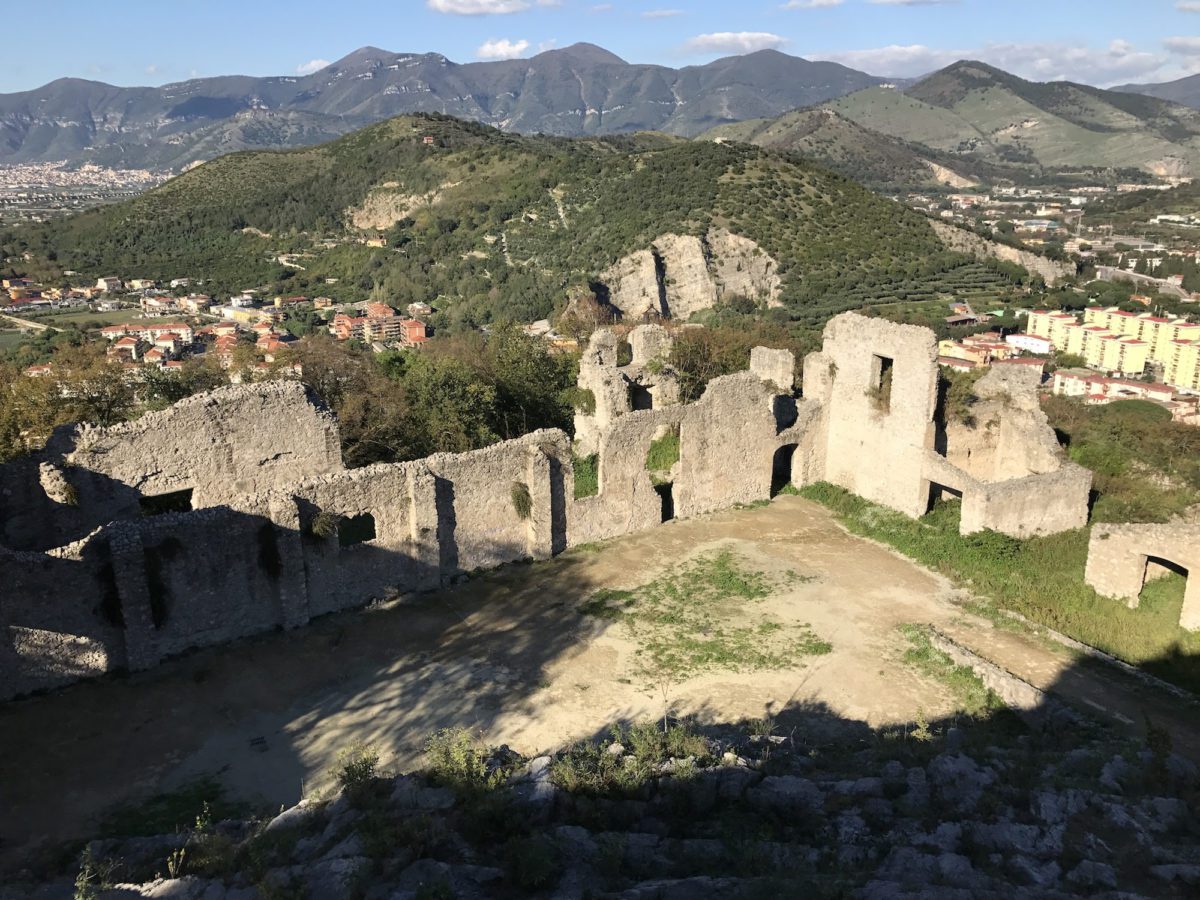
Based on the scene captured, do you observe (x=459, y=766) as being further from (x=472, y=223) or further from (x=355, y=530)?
(x=472, y=223)

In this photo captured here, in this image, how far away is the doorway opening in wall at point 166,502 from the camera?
16.9 m

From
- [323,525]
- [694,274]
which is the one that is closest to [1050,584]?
[323,525]

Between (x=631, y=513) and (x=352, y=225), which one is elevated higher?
(x=352, y=225)

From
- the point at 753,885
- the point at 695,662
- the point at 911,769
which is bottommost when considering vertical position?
the point at 695,662

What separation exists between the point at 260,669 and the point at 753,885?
9.92 m

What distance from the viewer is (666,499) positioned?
21.8 meters

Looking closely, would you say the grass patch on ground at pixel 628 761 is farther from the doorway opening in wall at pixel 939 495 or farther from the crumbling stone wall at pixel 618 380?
the crumbling stone wall at pixel 618 380

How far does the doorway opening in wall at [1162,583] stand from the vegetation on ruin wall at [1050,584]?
0.06 feet

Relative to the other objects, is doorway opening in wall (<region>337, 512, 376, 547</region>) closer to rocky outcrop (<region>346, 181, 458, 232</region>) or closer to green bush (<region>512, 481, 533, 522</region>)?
green bush (<region>512, 481, 533, 522</region>)

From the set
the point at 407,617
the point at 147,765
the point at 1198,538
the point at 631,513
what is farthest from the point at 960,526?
the point at 147,765

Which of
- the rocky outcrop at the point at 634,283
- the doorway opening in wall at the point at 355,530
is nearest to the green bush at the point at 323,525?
the doorway opening in wall at the point at 355,530

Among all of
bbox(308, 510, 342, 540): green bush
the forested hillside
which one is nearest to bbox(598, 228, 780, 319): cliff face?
the forested hillside

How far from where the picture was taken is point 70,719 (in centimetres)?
1258

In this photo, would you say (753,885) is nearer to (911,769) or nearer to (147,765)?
(911,769)
